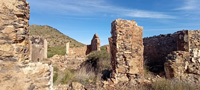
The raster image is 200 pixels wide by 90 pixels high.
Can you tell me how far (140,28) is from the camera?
618 centimetres

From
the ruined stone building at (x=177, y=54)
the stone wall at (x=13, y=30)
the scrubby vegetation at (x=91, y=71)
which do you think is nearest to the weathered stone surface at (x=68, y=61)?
the scrubby vegetation at (x=91, y=71)

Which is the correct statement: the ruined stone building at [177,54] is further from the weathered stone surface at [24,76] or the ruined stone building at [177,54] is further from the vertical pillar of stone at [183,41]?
the weathered stone surface at [24,76]

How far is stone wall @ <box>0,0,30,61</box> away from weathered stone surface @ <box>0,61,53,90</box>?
0.42 ft

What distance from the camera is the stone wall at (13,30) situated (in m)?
1.96

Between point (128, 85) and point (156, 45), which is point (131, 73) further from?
point (156, 45)

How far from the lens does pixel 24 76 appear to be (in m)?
2.04

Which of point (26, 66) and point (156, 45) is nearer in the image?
point (26, 66)

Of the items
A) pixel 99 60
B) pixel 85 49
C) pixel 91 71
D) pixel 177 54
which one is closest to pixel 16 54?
pixel 177 54

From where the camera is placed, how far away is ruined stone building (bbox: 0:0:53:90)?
76.4 inches

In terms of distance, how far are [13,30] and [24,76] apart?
0.69 m

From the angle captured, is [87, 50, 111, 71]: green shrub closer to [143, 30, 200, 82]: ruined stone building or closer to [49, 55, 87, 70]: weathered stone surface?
[49, 55, 87, 70]: weathered stone surface

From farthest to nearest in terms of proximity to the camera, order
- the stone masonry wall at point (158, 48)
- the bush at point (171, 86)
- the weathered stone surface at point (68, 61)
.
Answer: the weathered stone surface at point (68, 61), the stone masonry wall at point (158, 48), the bush at point (171, 86)

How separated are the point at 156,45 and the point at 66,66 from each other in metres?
7.39

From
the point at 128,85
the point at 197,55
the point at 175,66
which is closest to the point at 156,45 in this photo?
the point at 197,55
